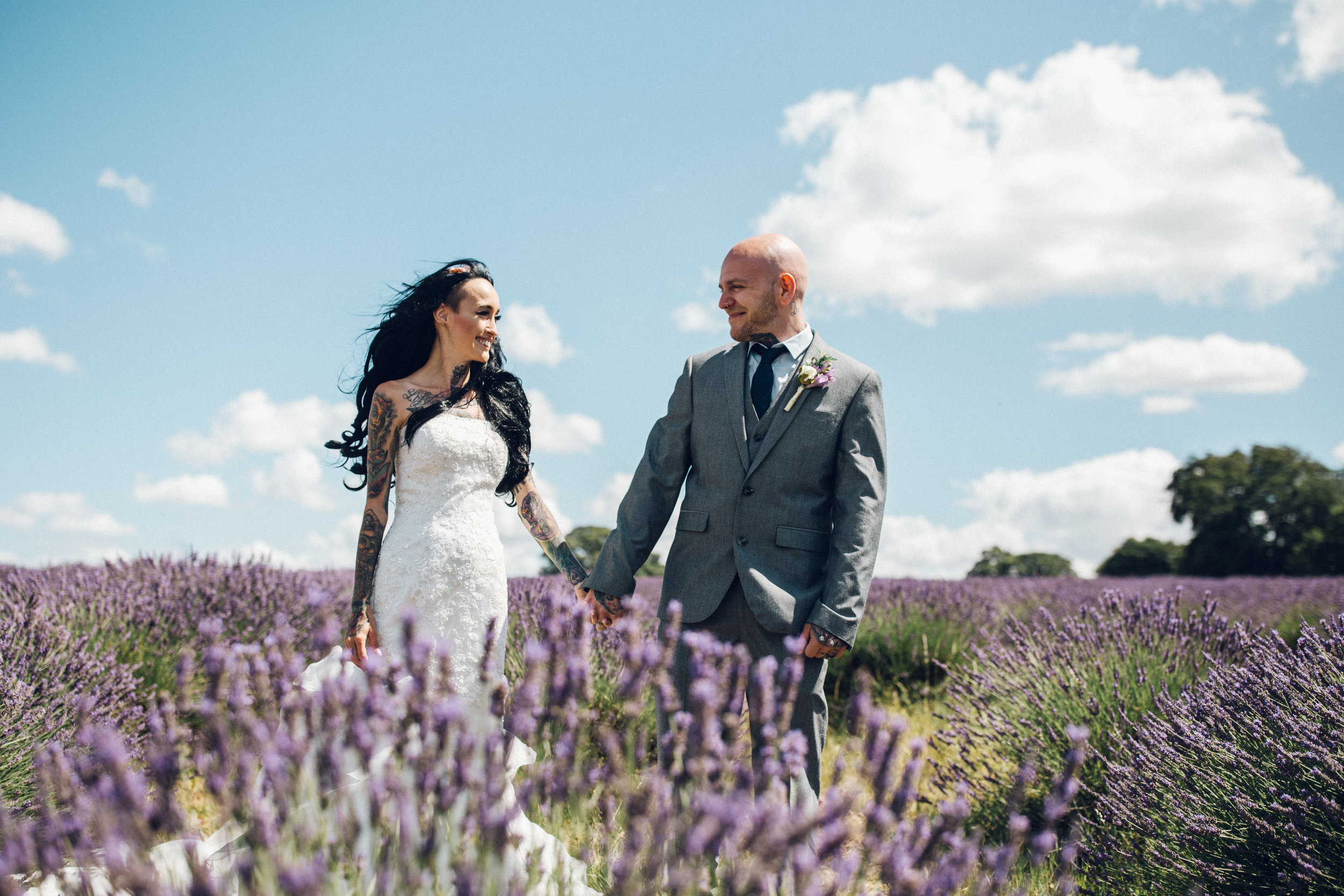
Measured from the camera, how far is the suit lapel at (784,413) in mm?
2502

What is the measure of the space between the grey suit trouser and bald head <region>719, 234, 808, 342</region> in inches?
30.8

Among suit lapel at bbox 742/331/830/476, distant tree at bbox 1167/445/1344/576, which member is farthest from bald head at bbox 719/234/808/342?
distant tree at bbox 1167/445/1344/576

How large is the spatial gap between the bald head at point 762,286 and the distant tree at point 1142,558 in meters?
29.6

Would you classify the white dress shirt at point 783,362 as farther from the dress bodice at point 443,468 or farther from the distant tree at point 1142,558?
the distant tree at point 1142,558

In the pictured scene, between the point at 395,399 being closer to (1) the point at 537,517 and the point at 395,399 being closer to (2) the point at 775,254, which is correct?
(1) the point at 537,517

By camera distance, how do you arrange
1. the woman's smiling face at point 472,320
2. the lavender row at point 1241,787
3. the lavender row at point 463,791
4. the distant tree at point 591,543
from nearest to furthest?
the lavender row at point 463,791 → the lavender row at point 1241,787 → the woman's smiling face at point 472,320 → the distant tree at point 591,543

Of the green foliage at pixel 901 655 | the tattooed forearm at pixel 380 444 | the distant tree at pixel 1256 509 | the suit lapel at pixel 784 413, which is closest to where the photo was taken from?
the suit lapel at pixel 784 413

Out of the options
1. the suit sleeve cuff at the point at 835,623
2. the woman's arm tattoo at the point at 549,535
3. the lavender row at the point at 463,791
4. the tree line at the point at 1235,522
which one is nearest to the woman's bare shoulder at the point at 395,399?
the woman's arm tattoo at the point at 549,535

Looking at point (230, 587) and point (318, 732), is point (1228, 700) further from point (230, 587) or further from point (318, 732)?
point (230, 587)

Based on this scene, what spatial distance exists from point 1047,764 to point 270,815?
2889 millimetres

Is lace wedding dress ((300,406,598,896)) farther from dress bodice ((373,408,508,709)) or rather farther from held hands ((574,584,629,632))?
held hands ((574,584,629,632))

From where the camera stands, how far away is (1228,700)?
269 cm

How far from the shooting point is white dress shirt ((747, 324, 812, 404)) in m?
2.63

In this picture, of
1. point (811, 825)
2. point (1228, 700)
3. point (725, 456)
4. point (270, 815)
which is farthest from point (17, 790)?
point (1228, 700)
